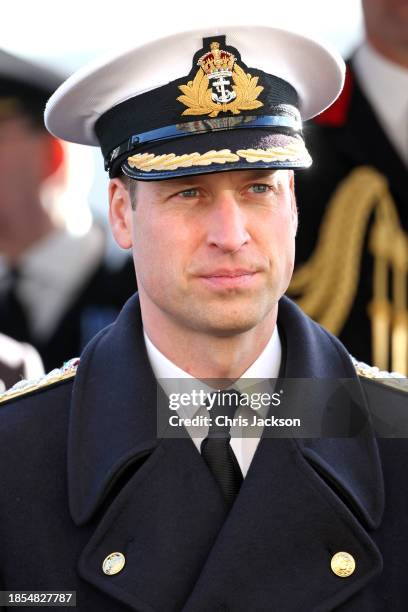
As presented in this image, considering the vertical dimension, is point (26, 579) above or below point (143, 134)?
below

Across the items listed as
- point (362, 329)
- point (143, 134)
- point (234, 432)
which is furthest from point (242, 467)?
point (362, 329)

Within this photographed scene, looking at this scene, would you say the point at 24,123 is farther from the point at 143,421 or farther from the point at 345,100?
the point at 143,421

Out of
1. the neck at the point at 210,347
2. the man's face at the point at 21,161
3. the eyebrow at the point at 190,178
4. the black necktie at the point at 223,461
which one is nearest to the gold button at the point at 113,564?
the black necktie at the point at 223,461

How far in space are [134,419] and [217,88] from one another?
2.46 feet

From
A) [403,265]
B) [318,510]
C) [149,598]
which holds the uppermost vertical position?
[403,265]

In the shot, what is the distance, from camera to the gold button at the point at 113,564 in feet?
8.32

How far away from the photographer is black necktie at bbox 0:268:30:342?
15.6 feet

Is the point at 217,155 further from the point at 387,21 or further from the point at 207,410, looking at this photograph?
the point at 387,21

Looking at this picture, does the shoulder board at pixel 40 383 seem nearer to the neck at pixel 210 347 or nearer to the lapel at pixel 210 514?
the lapel at pixel 210 514

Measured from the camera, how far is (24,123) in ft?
16.6

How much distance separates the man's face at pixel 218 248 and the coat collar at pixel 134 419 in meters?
0.22

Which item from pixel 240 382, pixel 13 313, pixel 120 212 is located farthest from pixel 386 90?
pixel 240 382

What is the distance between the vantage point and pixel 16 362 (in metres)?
4.11

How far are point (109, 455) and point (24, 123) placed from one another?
269cm
